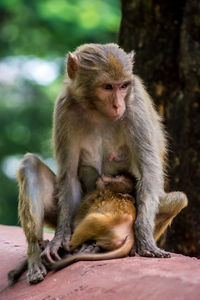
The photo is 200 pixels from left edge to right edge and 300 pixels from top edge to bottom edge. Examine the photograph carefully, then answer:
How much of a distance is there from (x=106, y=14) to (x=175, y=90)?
6.31 m

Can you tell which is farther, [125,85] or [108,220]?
[125,85]

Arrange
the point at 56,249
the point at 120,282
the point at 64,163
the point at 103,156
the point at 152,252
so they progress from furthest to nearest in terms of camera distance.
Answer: the point at 103,156
the point at 64,163
the point at 56,249
the point at 152,252
the point at 120,282

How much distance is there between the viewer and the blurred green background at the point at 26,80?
15028 mm

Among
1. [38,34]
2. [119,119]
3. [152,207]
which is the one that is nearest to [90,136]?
[119,119]

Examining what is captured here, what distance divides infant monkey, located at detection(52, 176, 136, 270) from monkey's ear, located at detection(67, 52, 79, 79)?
1.21 metres

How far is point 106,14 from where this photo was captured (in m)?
14.0

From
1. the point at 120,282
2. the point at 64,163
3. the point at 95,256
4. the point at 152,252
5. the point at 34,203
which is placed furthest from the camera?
the point at 64,163

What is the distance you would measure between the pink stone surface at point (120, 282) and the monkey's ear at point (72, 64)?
198cm

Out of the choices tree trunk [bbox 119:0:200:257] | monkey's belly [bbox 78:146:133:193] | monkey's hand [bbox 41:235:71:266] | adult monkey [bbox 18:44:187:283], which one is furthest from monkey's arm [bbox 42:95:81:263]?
tree trunk [bbox 119:0:200:257]

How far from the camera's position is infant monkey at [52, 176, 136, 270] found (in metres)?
5.47

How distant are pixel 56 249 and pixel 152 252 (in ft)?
3.13

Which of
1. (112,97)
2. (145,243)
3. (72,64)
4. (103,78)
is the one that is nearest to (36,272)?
A: (145,243)

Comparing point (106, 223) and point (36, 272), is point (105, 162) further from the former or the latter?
point (36, 272)

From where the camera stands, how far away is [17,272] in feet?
19.1
